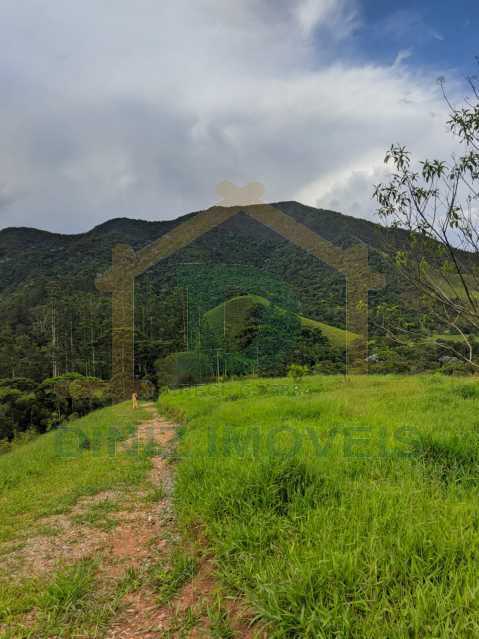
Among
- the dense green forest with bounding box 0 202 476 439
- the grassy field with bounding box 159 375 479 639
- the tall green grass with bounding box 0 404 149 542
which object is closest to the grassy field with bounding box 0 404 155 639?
the tall green grass with bounding box 0 404 149 542

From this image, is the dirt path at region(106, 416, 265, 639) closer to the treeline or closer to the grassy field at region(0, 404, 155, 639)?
the grassy field at region(0, 404, 155, 639)

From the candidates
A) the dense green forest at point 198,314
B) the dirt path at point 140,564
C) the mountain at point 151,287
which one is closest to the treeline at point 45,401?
the dense green forest at point 198,314

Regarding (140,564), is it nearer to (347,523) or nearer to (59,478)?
(347,523)

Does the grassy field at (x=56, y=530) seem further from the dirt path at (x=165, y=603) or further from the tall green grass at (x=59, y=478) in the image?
the dirt path at (x=165, y=603)

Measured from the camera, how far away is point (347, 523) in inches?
97.7

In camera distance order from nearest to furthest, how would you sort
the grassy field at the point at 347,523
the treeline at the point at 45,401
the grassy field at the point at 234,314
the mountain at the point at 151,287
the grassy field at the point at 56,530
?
the grassy field at the point at 347,523 → the grassy field at the point at 56,530 → the grassy field at the point at 234,314 → the mountain at the point at 151,287 → the treeline at the point at 45,401

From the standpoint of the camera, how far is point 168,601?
7.82ft

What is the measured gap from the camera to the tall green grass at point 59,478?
4.04 m

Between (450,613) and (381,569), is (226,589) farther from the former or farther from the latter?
(450,613)

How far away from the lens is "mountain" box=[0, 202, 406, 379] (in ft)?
69.2

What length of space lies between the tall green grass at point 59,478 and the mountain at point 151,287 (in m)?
12.3

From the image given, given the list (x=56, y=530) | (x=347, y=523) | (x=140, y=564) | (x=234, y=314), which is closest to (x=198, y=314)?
(x=234, y=314)

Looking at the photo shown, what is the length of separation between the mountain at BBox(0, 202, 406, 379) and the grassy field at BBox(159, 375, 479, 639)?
12.4m

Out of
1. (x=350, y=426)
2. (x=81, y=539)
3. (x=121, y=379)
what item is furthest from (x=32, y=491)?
(x=121, y=379)
